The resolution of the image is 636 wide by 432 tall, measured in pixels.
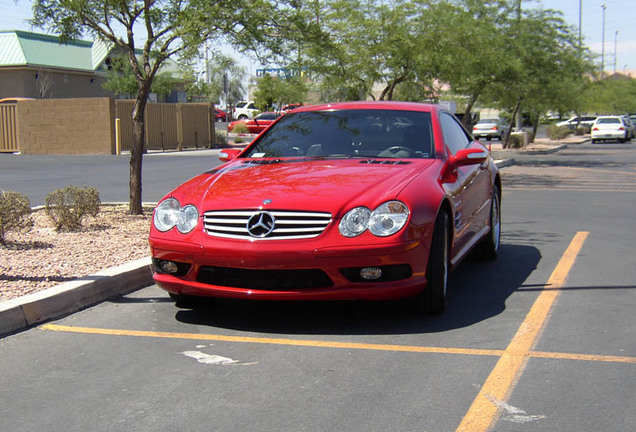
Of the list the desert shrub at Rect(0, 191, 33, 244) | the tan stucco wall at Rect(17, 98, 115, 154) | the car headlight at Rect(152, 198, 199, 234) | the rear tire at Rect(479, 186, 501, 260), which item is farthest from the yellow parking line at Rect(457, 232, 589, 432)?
the tan stucco wall at Rect(17, 98, 115, 154)

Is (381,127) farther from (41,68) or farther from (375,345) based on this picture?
(41,68)

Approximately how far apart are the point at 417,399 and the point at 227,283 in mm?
1766

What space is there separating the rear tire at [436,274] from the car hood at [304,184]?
0.42 meters

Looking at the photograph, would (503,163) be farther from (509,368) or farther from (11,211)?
(509,368)

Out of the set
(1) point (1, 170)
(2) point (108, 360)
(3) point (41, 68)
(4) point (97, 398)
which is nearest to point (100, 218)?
(2) point (108, 360)

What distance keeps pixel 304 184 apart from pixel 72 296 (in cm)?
202

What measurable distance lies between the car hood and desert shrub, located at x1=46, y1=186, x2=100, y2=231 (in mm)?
3259

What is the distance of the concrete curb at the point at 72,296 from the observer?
5512mm

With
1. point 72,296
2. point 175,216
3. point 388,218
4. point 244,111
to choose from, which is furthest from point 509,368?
point 244,111

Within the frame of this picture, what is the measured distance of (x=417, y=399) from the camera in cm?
408

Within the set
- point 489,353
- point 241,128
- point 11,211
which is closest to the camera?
point 489,353

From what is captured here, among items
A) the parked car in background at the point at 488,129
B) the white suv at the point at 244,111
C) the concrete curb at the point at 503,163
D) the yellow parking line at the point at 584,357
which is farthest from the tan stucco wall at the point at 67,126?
the white suv at the point at 244,111

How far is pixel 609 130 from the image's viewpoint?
45812mm

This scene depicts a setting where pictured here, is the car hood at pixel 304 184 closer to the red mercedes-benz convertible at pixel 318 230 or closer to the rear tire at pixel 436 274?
the red mercedes-benz convertible at pixel 318 230
